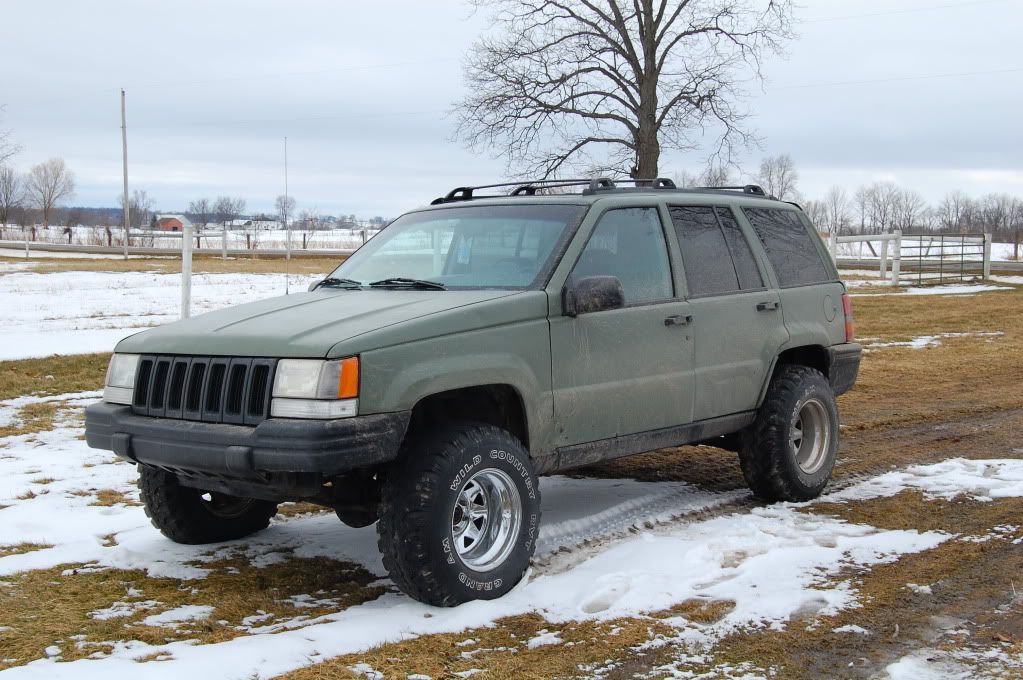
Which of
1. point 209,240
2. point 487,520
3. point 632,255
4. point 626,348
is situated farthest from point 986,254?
point 209,240

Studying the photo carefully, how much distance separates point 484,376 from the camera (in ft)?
16.3

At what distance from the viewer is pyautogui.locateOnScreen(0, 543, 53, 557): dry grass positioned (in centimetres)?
566

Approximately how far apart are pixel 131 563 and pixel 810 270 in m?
4.55

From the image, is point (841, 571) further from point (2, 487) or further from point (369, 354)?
point (2, 487)

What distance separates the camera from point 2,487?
23.0 feet

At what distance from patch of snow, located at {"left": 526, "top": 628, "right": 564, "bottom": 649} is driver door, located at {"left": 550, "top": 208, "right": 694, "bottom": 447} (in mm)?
1172

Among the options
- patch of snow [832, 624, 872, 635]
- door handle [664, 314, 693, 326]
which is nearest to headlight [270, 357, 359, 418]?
door handle [664, 314, 693, 326]

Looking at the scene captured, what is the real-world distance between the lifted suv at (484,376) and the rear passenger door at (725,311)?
15 millimetres

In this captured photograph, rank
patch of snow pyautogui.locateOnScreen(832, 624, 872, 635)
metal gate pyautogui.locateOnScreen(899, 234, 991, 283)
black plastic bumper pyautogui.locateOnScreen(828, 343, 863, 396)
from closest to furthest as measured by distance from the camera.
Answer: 1. patch of snow pyautogui.locateOnScreen(832, 624, 872, 635)
2. black plastic bumper pyautogui.locateOnScreen(828, 343, 863, 396)
3. metal gate pyautogui.locateOnScreen(899, 234, 991, 283)

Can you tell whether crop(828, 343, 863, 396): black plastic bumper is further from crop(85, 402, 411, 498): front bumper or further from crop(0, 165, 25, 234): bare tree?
crop(0, 165, 25, 234): bare tree

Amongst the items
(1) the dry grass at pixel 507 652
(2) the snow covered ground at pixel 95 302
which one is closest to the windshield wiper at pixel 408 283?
(1) the dry grass at pixel 507 652

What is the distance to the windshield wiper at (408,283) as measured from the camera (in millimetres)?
5590

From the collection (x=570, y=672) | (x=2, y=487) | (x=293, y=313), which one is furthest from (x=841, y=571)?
(x=2, y=487)

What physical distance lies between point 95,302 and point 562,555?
58.5 ft
